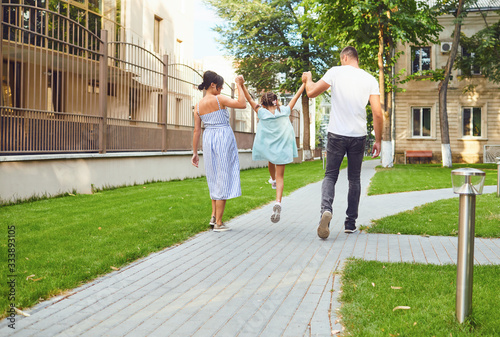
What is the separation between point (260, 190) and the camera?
12.4 metres

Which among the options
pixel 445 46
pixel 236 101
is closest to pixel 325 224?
pixel 236 101

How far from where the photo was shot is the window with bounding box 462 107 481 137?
108 feet

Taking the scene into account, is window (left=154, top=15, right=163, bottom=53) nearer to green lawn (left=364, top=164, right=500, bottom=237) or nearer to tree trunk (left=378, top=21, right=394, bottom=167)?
tree trunk (left=378, top=21, right=394, bottom=167)

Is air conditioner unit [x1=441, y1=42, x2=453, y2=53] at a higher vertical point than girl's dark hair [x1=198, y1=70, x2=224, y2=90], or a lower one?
higher

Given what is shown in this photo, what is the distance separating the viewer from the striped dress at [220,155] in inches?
271

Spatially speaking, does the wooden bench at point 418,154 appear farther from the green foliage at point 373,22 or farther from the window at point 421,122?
the green foliage at point 373,22

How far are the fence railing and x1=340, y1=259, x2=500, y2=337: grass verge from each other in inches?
276

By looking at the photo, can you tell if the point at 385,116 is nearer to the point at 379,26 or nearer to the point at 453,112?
the point at 379,26

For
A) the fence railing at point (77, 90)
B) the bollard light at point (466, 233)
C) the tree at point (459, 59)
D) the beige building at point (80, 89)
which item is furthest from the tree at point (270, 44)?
the bollard light at point (466, 233)

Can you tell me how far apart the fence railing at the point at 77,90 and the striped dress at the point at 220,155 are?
422 cm

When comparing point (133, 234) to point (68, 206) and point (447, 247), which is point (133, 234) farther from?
point (447, 247)

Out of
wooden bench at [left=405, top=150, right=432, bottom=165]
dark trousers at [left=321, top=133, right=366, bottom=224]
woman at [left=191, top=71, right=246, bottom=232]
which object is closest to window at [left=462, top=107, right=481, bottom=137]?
wooden bench at [left=405, top=150, right=432, bottom=165]

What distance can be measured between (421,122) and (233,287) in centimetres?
3161

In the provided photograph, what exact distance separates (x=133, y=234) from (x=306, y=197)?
5.68 metres
